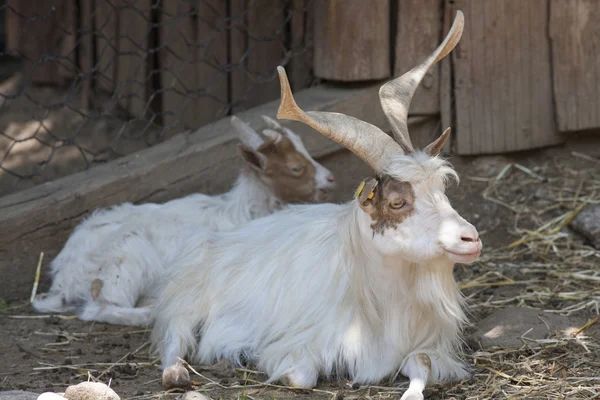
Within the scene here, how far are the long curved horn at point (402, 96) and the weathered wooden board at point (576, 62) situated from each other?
1.79m

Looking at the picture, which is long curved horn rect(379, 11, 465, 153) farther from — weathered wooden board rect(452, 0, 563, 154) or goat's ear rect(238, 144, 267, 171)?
weathered wooden board rect(452, 0, 563, 154)

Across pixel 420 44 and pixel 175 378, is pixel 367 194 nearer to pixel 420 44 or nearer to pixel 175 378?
pixel 175 378

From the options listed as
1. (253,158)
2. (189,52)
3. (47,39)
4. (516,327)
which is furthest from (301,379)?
(47,39)

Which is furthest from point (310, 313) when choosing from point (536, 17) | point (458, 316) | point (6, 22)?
point (6, 22)

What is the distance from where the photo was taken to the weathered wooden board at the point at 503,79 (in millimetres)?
5773

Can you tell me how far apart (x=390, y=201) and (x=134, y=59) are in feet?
13.1

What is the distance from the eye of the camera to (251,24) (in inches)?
251

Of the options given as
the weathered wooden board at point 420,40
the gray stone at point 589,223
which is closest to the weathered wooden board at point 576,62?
the gray stone at point 589,223

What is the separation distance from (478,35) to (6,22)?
4890 mm

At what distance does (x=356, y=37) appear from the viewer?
5.82m

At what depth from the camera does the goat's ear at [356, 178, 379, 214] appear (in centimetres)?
361

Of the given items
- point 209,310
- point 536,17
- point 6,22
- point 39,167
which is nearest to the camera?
point 209,310

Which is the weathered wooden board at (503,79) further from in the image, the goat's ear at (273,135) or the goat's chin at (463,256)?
the goat's chin at (463,256)

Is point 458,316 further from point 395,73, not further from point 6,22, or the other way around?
point 6,22
